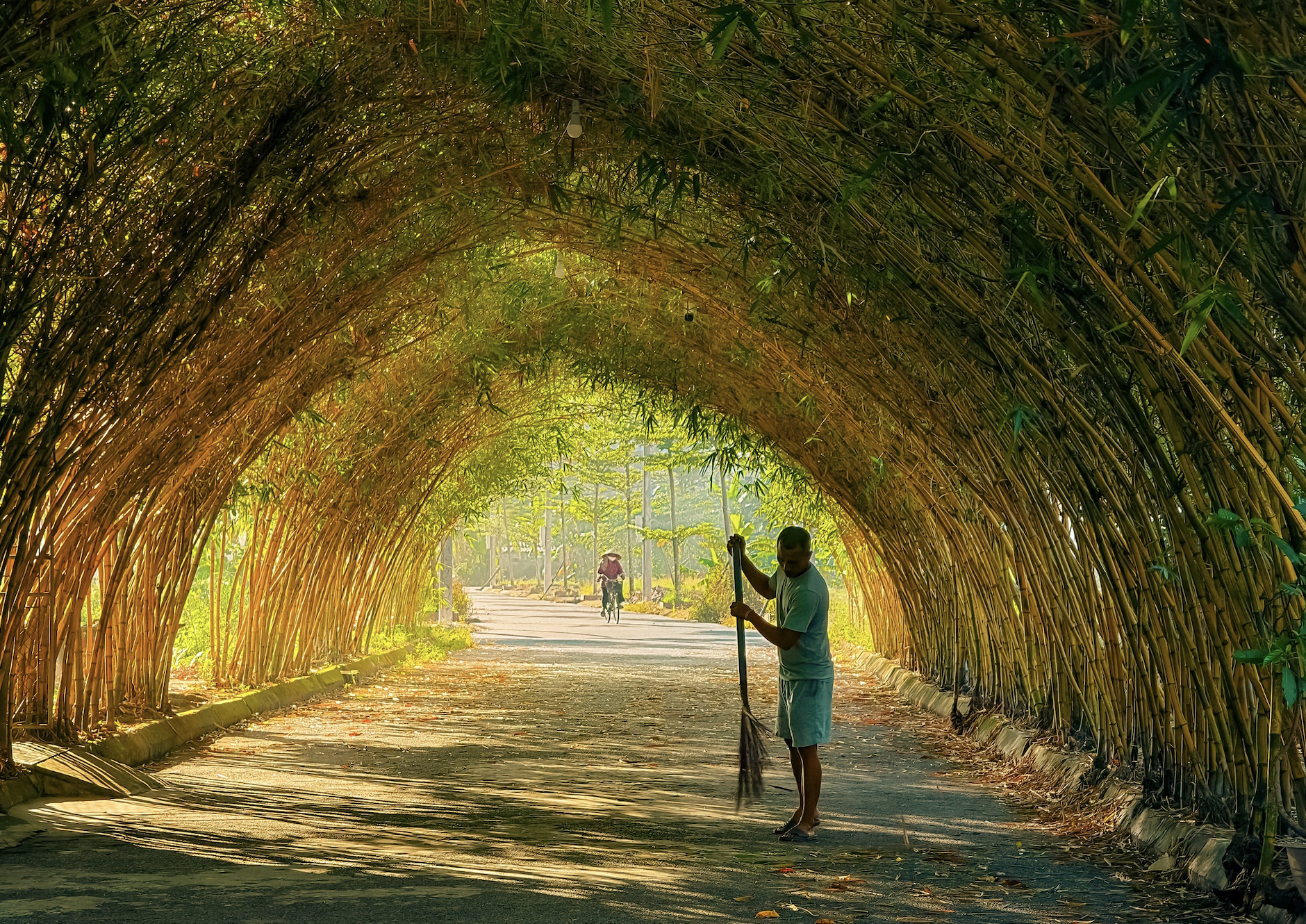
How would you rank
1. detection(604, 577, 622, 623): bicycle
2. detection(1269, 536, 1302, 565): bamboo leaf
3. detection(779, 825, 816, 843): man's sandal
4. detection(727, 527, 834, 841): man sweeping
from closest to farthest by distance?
1. detection(1269, 536, 1302, 565): bamboo leaf
2. detection(779, 825, 816, 843): man's sandal
3. detection(727, 527, 834, 841): man sweeping
4. detection(604, 577, 622, 623): bicycle

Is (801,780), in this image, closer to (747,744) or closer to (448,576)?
(747,744)

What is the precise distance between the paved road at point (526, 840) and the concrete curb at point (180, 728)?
142 mm

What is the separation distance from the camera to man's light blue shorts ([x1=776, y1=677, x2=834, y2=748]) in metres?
4.74

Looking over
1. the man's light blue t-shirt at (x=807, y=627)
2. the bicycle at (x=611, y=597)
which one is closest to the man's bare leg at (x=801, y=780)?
the man's light blue t-shirt at (x=807, y=627)

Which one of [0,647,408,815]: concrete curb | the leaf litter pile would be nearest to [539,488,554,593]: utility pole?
[0,647,408,815]: concrete curb

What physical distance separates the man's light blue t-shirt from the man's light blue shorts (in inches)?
1.2

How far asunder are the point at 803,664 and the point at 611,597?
18.7 meters

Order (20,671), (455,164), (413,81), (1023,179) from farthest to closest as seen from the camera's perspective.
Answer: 1. (455,164)
2. (20,671)
3. (413,81)
4. (1023,179)

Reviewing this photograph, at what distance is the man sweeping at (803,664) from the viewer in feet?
15.4

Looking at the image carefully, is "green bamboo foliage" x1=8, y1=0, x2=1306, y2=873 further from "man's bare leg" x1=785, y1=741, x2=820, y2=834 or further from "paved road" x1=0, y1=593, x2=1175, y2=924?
"man's bare leg" x1=785, y1=741, x2=820, y2=834

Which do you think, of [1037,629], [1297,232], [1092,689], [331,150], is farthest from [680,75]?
[1037,629]

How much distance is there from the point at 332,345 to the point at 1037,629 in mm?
4064

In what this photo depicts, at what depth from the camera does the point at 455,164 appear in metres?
→ 5.91

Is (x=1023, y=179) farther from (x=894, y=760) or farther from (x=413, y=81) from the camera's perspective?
(x=894, y=760)
